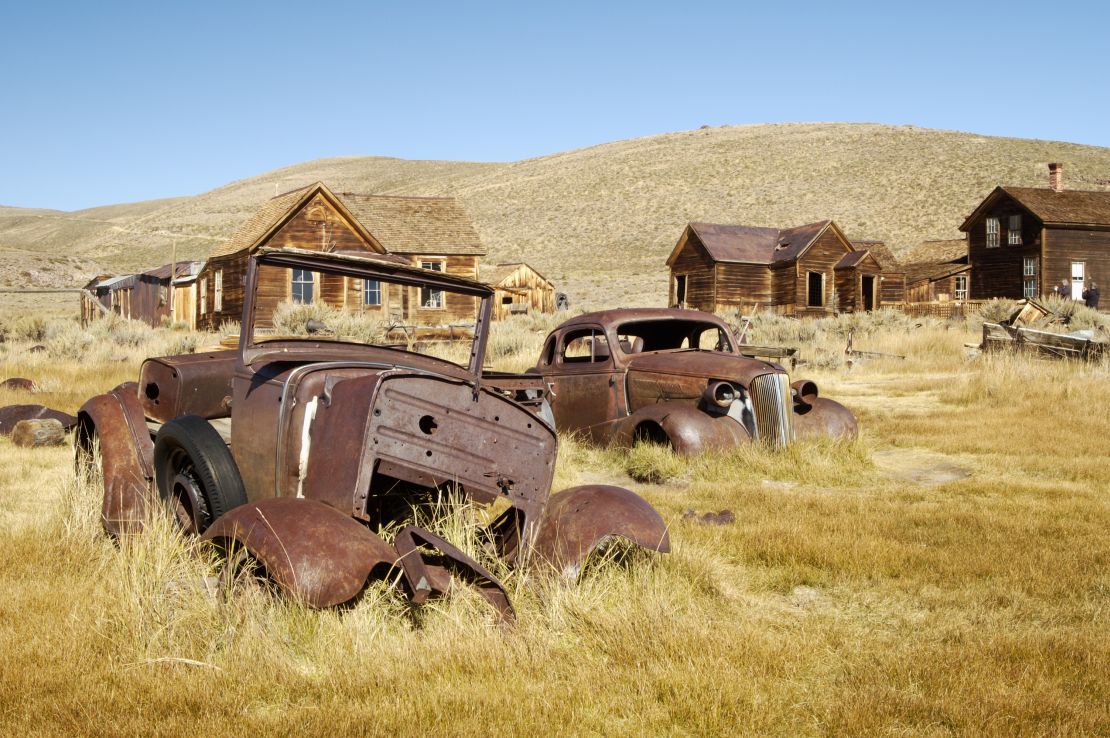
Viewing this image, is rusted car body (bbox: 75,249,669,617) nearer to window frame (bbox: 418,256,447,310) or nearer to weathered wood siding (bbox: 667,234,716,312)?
window frame (bbox: 418,256,447,310)

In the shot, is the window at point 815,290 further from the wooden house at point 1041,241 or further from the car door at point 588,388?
the car door at point 588,388

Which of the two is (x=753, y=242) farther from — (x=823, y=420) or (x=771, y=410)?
(x=771, y=410)

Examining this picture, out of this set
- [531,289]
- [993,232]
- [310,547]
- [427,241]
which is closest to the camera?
[310,547]

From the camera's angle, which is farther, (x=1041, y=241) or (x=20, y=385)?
(x=1041, y=241)

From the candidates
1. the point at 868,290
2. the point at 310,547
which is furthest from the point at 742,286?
the point at 310,547

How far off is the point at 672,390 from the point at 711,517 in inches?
110

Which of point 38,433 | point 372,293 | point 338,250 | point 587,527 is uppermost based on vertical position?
point 338,250

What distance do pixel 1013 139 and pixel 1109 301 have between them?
53671mm

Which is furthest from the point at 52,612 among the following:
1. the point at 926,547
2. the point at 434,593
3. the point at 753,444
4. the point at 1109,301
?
the point at 1109,301

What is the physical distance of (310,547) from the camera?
3807 millimetres

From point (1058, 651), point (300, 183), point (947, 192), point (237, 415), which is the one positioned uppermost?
point (300, 183)

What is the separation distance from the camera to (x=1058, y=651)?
4.13m

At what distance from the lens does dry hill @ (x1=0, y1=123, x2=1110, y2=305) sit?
2635 inches

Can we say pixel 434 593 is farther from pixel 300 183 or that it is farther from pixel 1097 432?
pixel 300 183
